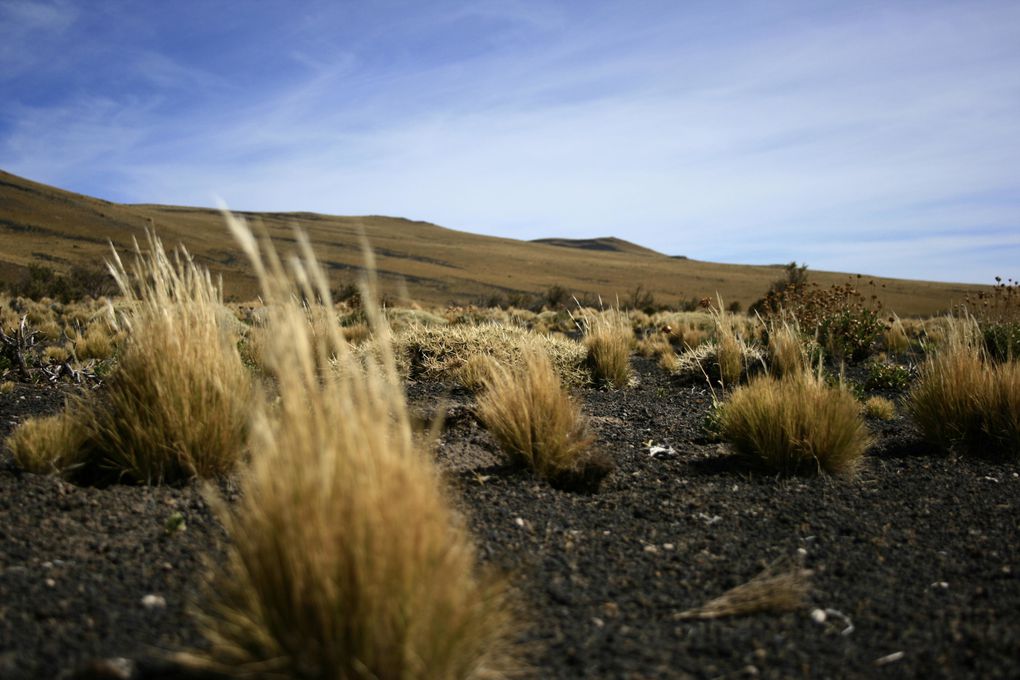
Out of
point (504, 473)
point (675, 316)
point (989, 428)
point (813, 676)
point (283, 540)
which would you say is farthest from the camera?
point (675, 316)

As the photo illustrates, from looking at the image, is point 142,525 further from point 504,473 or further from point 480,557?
point 504,473

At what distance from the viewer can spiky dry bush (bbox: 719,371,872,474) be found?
15.9 ft

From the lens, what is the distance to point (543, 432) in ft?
15.7

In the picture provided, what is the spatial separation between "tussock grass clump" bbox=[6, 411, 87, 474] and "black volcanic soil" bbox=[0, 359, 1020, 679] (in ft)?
0.40

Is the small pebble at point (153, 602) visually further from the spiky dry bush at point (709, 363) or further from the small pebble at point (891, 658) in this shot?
the spiky dry bush at point (709, 363)

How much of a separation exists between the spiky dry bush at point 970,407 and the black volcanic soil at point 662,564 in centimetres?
31

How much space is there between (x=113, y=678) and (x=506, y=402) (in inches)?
121

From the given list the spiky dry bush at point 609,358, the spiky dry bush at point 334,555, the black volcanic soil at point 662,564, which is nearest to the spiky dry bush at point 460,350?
the spiky dry bush at point 609,358

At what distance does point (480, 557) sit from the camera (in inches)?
133

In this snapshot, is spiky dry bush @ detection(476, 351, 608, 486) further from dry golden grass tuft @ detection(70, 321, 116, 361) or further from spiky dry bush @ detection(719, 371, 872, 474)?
dry golden grass tuft @ detection(70, 321, 116, 361)

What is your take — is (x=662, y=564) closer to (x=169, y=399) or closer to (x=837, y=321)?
(x=169, y=399)

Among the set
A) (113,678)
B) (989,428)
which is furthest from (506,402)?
(989,428)

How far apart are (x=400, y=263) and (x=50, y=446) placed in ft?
208

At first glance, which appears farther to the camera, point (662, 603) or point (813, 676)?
point (662, 603)
